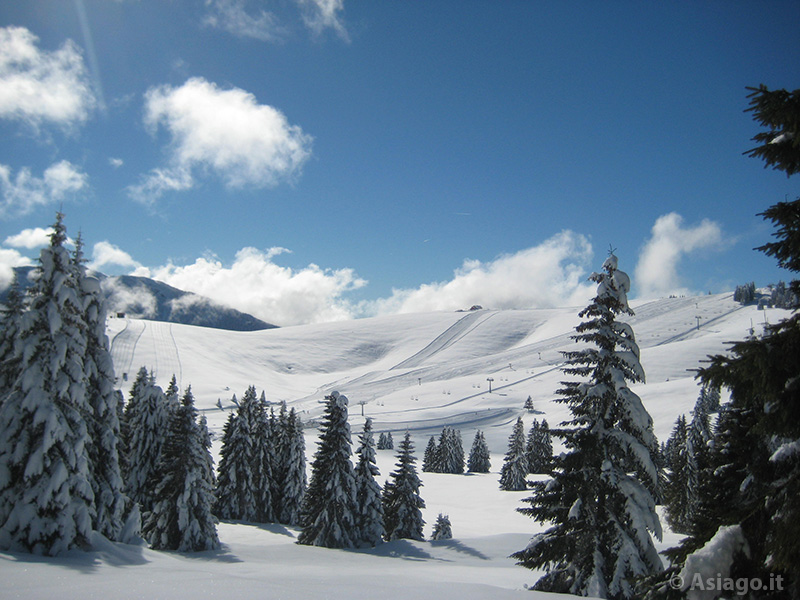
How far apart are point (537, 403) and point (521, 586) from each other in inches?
5081

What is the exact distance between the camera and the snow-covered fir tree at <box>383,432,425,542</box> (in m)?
38.3

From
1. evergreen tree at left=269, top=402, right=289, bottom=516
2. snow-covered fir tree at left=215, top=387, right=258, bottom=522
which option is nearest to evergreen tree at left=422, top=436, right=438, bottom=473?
evergreen tree at left=269, top=402, right=289, bottom=516

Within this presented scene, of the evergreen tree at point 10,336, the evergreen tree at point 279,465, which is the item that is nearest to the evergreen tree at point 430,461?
the evergreen tree at point 279,465

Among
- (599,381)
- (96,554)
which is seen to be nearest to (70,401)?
(96,554)

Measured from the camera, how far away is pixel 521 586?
1864 centimetres

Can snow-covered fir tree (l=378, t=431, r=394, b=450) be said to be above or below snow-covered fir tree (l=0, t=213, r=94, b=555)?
below

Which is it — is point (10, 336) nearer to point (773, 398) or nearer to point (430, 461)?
point (773, 398)

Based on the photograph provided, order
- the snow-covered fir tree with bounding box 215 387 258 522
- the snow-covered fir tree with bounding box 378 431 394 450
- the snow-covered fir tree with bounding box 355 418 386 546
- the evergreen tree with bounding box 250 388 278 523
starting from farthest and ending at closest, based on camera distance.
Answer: the snow-covered fir tree with bounding box 378 431 394 450 → the evergreen tree with bounding box 250 388 278 523 → the snow-covered fir tree with bounding box 215 387 258 522 → the snow-covered fir tree with bounding box 355 418 386 546

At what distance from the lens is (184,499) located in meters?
27.9

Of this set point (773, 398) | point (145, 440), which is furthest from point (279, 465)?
point (773, 398)

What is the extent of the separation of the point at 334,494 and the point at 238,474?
13605 millimetres

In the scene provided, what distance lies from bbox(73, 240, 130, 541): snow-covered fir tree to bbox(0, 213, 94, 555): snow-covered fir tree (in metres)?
1.12

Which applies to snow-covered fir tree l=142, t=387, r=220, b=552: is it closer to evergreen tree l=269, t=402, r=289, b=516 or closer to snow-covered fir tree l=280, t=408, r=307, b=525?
snow-covered fir tree l=280, t=408, r=307, b=525

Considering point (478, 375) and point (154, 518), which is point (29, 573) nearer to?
point (154, 518)
